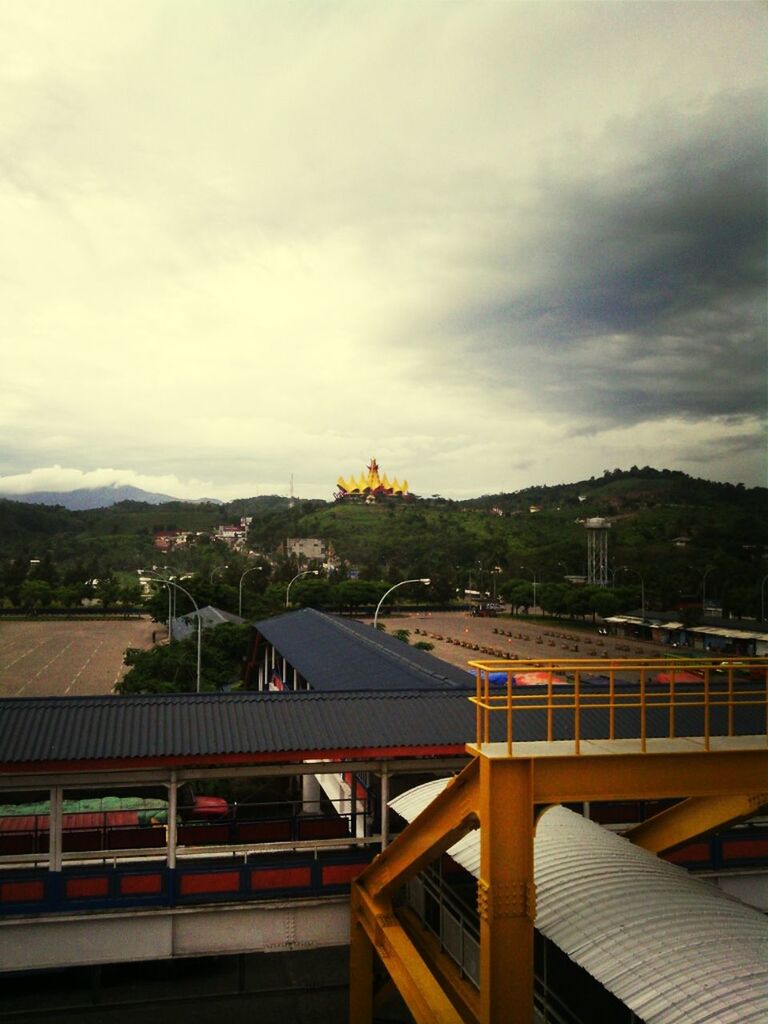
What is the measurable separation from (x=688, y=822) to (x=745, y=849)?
3129mm

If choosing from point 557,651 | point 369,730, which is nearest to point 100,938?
point 369,730

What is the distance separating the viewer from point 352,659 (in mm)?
21062

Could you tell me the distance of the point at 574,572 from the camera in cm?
9031

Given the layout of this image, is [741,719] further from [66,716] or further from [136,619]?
[136,619]

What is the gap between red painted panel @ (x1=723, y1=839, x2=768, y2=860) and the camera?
1348 centimetres

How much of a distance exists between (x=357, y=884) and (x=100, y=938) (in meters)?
3.59

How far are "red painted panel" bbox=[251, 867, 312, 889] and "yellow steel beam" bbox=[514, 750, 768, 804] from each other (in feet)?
18.2

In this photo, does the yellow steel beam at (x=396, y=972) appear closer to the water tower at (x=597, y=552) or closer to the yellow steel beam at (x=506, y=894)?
the yellow steel beam at (x=506, y=894)

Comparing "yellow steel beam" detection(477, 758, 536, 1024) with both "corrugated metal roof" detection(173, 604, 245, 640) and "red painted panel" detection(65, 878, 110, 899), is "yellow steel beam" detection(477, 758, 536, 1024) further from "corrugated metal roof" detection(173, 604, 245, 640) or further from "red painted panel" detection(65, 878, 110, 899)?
"corrugated metal roof" detection(173, 604, 245, 640)

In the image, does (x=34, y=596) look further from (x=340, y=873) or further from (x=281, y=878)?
(x=340, y=873)

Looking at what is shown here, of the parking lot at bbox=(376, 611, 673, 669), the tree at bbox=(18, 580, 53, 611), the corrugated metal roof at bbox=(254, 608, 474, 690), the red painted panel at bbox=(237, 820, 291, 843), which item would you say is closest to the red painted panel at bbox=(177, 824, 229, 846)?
the red painted panel at bbox=(237, 820, 291, 843)

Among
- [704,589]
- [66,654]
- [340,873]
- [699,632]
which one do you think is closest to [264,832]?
[340,873]

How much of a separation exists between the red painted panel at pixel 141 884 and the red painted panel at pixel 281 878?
1.31m

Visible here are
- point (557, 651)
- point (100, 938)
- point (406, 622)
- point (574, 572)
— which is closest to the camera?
point (100, 938)
